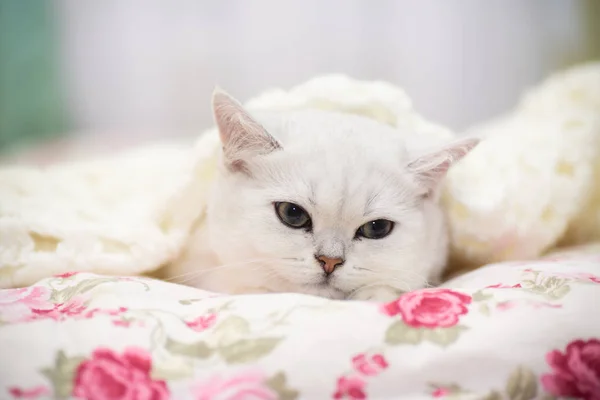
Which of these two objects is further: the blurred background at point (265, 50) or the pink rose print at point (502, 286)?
the blurred background at point (265, 50)

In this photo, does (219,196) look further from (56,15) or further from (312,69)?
(56,15)

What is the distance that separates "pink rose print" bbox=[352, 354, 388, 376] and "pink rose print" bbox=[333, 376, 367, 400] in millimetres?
14

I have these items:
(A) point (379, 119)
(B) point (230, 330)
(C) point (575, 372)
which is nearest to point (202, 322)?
(B) point (230, 330)

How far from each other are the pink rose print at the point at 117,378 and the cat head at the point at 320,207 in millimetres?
327

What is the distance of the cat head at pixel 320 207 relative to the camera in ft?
3.08

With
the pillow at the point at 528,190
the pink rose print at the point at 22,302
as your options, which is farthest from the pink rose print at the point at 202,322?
the pillow at the point at 528,190

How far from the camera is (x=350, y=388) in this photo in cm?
64

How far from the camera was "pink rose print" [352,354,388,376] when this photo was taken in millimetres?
652

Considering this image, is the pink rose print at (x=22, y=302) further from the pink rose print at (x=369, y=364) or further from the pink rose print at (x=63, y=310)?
the pink rose print at (x=369, y=364)

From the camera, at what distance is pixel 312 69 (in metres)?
2.45

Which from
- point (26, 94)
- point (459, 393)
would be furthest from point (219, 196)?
point (26, 94)

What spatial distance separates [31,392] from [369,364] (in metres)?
0.42

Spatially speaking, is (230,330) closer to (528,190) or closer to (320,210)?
(320,210)

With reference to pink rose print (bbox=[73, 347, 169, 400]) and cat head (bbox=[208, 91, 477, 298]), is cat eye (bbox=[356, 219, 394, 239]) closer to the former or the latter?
cat head (bbox=[208, 91, 477, 298])
